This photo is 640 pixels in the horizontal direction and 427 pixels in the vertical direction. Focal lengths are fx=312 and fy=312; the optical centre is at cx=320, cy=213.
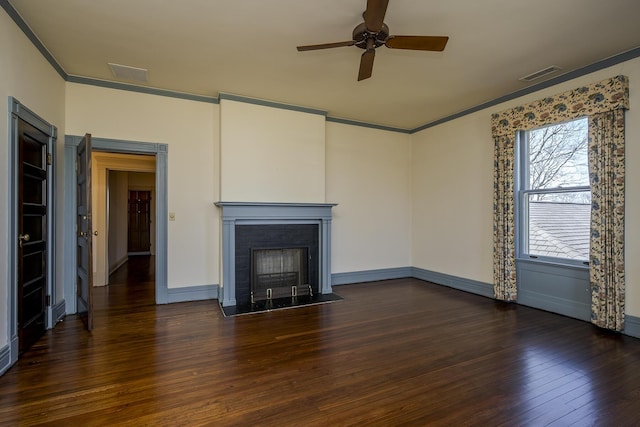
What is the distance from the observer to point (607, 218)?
3318 millimetres

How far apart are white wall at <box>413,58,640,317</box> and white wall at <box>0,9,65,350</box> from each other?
5.46 metres

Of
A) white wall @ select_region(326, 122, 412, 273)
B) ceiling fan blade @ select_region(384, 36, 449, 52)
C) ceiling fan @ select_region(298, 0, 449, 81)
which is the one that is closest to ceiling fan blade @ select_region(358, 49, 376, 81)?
ceiling fan @ select_region(298, 0, 449, 81)

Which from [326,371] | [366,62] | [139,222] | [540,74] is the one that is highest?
[540,74]

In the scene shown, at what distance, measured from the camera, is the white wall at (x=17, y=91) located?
2422 millimetres

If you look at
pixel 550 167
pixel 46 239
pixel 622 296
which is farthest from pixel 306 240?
pixel 622 296

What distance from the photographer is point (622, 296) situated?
3.24 metres

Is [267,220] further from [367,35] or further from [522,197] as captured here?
[522,197]

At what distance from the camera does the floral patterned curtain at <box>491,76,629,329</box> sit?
3252mm

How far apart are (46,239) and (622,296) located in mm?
6038

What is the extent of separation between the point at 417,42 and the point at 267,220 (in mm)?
2905

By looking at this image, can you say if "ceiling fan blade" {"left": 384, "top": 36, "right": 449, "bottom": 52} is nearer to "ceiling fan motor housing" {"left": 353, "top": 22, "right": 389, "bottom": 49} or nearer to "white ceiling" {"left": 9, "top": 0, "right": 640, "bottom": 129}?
"ceiling fan motor housing" {"left": 353, "top": 22, "right": 389, "bottom": 49}

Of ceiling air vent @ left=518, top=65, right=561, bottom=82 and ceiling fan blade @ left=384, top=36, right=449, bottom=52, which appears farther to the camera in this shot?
ceiling air vent @ left=518, top=65, right=561, bottom=82

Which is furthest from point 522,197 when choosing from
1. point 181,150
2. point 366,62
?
point 181,150

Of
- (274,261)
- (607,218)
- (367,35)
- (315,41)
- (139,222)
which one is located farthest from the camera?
(139,222)
